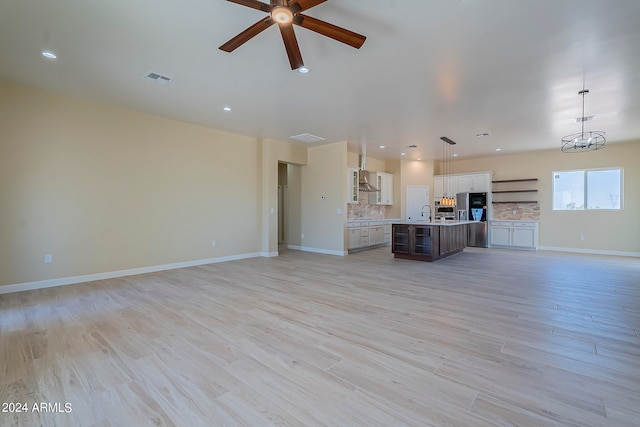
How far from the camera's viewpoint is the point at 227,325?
2768 millimetres

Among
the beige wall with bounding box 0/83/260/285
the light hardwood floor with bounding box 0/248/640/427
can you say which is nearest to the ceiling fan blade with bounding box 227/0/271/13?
the light hardwood floor with bounding box 0/248/640/427

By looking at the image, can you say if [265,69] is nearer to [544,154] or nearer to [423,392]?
[423,392]

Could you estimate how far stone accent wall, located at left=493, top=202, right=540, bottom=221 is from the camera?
26.8 feet

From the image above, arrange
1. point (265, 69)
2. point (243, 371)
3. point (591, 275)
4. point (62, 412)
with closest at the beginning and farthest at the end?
point (62, 412) < point (243, 371) < point (265, 69) < point (591, 275)

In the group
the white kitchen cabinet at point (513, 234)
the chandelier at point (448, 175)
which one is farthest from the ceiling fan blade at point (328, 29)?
the white kitchen cabinet at point (513, 234)

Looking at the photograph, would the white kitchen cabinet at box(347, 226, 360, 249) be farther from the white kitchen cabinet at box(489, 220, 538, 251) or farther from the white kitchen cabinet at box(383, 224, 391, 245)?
the white kitchen cabinet at box(489, 220, 538, 251)

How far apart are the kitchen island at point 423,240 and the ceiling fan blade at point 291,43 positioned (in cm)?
464

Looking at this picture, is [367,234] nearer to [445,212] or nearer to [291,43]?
[445,212]

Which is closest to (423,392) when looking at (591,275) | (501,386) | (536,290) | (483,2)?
(501,386)

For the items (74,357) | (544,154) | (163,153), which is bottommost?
(74,357)

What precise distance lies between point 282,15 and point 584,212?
919cm

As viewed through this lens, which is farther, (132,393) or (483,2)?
(483,2)

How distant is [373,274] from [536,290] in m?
2.34

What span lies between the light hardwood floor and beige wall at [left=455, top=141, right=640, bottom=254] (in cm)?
411
